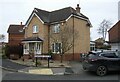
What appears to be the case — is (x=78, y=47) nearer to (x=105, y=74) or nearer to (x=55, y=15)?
(x=55, y=15)

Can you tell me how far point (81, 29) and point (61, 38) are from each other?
6.75 metres

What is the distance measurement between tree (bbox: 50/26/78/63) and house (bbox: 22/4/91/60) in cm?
46

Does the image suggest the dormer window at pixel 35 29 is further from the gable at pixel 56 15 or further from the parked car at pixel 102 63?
the parked car at pixel 102 63

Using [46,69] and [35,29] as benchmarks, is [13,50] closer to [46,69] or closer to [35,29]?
[35,29]

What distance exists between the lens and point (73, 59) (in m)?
32.4

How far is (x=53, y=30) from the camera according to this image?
111 ft

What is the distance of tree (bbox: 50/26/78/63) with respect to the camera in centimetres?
2744

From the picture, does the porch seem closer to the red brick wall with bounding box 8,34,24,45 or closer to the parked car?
the parked car

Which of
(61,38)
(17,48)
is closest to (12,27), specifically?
(17,48)

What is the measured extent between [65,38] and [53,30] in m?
6.09

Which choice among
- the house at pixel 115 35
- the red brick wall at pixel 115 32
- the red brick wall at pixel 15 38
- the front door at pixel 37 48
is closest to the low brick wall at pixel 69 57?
the front door at pixel 37 48

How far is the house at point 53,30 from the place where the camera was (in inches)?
1286

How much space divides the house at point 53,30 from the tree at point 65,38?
1.52ft

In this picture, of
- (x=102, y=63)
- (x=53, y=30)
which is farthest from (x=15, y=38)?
(x=102, y=63)
